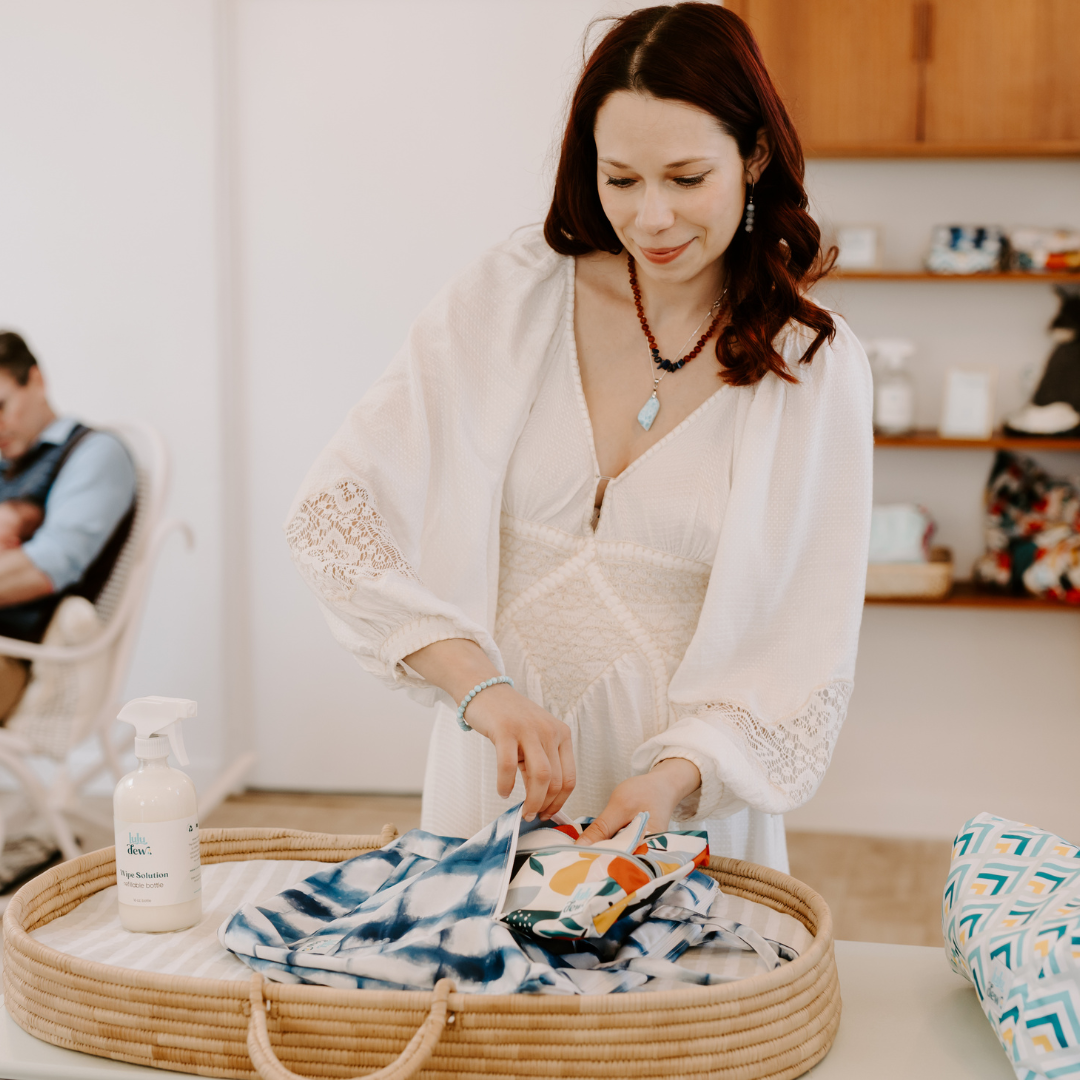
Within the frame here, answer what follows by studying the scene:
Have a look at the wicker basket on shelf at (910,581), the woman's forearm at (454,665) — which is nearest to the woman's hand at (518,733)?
the woman's forearm at (454,665)

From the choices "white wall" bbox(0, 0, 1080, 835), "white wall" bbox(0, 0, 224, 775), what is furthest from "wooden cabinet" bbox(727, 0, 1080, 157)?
"white wall" bbox(0, 0, 224, 775)

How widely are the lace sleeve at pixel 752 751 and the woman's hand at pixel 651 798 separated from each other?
0.04ft

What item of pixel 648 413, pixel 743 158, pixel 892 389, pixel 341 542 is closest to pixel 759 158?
pixel 743 158

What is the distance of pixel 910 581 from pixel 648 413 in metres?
2.07

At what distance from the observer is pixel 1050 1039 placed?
2.41ft

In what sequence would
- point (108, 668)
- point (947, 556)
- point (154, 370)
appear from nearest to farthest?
point (108, 668) < point (947, 556) < point (154, 370)

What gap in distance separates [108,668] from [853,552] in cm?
225

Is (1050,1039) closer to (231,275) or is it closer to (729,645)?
(729,645)

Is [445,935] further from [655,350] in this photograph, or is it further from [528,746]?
[655,350]

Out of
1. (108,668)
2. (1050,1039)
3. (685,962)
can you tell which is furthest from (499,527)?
(108,668)

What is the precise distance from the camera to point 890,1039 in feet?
2.79

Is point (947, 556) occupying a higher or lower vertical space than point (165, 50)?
lower

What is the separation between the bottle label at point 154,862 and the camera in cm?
91

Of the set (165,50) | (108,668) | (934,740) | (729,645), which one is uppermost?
(165,50)
